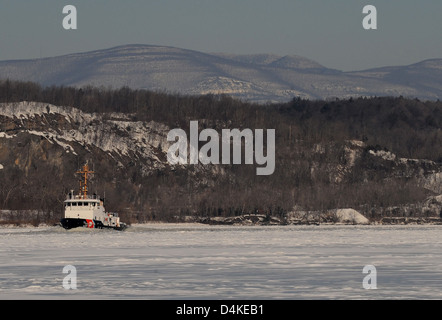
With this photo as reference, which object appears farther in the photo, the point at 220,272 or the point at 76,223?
the point at 76,223

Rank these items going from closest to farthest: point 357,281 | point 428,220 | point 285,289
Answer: point 285,289, point 357,281, point 428,220

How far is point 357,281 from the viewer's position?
39.1m

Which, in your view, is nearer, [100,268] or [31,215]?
[100,268]

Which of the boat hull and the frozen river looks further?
the boat hull

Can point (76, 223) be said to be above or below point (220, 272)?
below

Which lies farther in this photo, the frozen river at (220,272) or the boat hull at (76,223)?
the boat hull at (76,223)

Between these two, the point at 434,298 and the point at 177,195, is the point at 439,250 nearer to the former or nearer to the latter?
the point at 434,298

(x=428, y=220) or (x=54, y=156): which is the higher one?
(x=54, y=156)

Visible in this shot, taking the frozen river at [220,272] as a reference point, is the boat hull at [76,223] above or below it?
→ below

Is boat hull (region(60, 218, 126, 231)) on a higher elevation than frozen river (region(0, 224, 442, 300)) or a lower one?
lower

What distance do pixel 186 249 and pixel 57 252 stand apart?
923 centimetres
